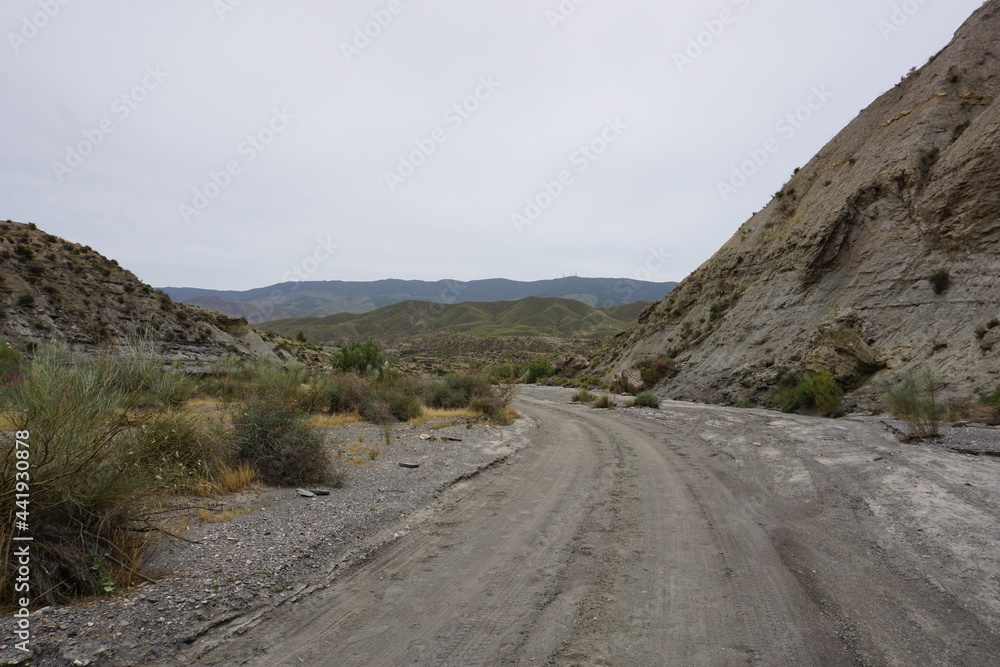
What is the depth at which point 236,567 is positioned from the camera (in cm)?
399

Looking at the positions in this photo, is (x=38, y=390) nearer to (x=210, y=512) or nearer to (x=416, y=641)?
(x=210, y=512)

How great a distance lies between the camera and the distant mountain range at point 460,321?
385ft

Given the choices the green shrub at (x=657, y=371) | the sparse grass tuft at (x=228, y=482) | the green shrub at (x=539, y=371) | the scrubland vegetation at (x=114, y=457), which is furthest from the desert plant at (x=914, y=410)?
the green shrub at (x=539, y=371)

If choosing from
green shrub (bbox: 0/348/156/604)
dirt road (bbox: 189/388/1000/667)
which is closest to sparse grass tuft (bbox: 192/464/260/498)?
green shrub (bbox: 0/348/156/604)

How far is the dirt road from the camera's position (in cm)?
307

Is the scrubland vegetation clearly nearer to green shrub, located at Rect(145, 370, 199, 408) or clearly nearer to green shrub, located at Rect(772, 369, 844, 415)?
green shrub, located at Rect(145, 370, 199, 408)

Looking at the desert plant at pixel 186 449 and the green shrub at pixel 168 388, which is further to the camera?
the desert plant at pixel 186 449

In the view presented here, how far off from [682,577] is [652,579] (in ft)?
0.88

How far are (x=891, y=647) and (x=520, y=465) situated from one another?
646 cm

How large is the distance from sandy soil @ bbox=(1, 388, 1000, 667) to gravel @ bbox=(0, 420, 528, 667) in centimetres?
3

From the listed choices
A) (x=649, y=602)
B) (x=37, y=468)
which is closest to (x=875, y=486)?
(x=649, y=602)

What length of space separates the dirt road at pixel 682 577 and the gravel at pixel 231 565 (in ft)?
0.92

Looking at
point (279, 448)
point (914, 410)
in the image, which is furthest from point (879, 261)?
point (279, 448)

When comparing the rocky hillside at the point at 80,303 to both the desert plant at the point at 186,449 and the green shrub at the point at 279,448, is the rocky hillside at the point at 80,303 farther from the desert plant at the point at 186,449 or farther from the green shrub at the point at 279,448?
the desert plant at the point at 186,449
